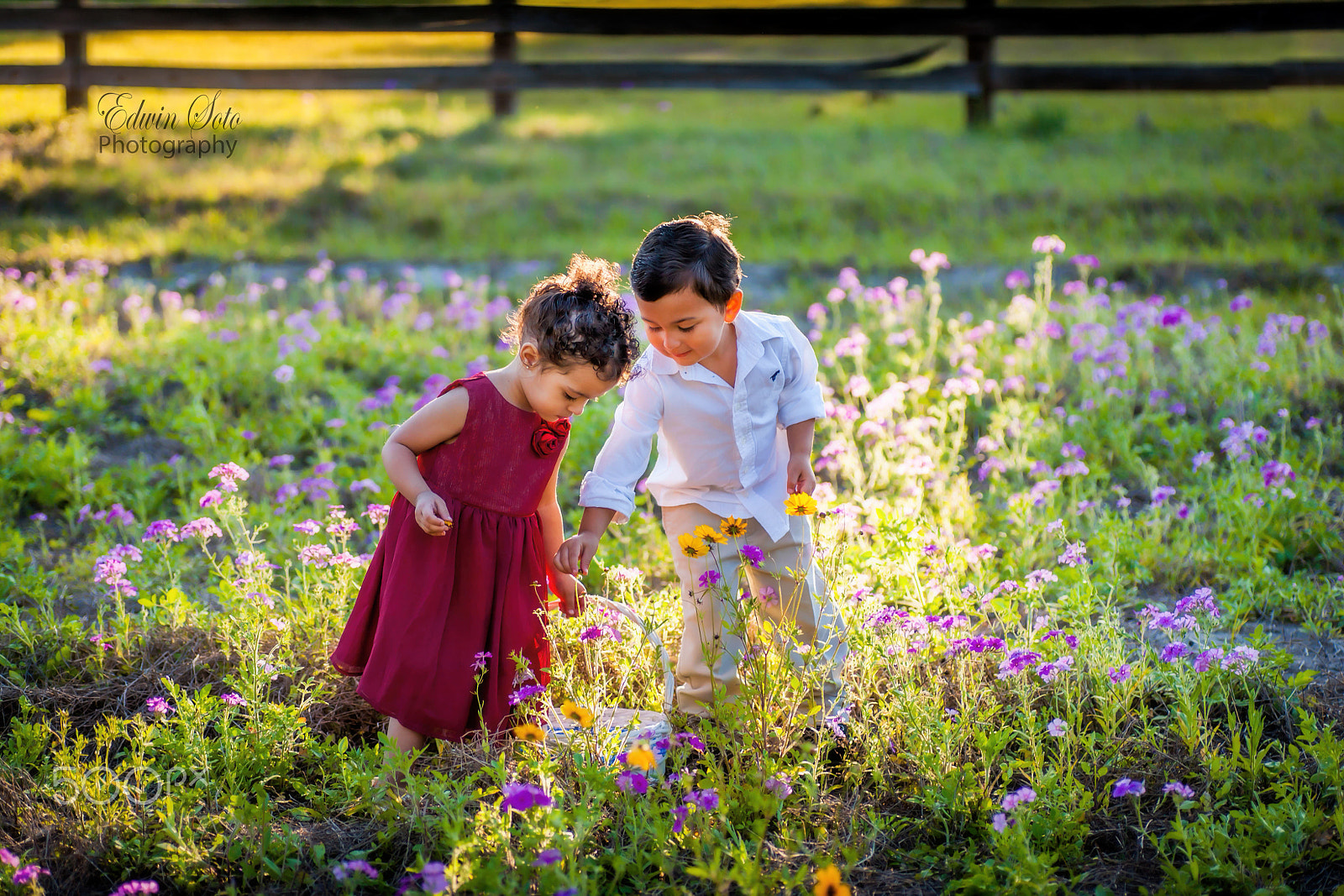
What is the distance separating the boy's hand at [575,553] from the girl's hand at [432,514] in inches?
10.8

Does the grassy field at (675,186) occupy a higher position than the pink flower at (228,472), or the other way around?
the grassy field at (675,186)

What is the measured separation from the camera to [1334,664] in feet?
9.89

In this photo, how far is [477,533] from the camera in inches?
104

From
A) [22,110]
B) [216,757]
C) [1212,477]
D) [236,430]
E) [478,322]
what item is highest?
[22,110]

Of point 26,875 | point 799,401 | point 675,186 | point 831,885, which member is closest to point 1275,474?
point 799,401

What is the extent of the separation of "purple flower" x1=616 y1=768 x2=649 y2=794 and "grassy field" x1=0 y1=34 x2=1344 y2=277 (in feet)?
18.9

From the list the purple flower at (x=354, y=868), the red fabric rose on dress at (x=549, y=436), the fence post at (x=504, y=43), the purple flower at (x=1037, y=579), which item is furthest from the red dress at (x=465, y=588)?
the fence post at (x=504, y=43)

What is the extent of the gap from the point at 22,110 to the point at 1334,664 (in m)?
11.6

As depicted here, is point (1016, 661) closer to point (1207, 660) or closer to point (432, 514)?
point (1207, 660)

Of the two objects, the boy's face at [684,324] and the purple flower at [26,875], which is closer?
the purple flower at [26,875]

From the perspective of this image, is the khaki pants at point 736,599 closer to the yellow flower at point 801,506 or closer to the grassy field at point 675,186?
the yellow flower at point 801,506

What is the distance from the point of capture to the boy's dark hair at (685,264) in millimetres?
2391

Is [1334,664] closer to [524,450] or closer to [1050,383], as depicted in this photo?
[1050,383]

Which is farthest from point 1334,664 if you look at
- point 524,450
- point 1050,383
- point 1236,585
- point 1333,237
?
point 1333,237
